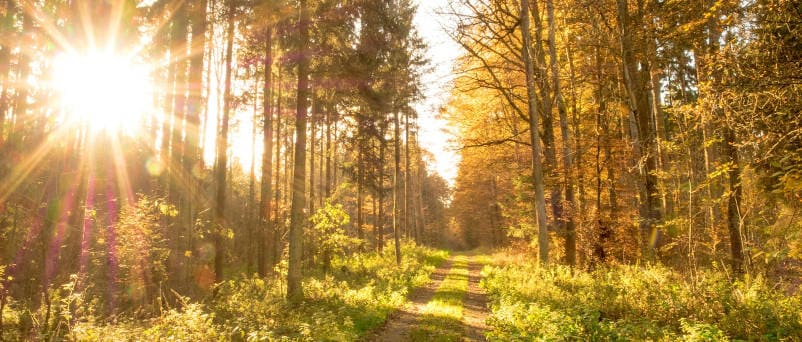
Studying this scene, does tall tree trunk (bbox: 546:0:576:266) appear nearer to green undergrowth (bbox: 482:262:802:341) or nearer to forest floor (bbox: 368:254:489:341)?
forest floor (bbox: 368:254:489:341)

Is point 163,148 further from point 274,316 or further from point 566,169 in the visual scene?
point 566,169

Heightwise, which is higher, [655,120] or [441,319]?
[655,120]

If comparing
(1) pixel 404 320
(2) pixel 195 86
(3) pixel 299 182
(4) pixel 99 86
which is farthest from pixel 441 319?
(4) pixel 99 86

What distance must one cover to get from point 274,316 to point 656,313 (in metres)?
7.33

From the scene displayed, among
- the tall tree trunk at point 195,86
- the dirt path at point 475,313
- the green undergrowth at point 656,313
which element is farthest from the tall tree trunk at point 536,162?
the tall tree trunk at point 195,86

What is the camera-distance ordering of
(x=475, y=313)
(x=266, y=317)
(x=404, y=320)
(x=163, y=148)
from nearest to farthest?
(x=266, y=317)
(x=404, y=320)
(x=475, y=313)
(x=163, y=148)

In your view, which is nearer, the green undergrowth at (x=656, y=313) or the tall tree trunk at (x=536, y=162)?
the green undergrowth at (x=656, y=313)

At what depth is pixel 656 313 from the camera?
7289 millimetres

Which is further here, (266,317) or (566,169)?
(566,169)

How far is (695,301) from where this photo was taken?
23.6ft

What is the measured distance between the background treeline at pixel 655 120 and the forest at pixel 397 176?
0.08 metres

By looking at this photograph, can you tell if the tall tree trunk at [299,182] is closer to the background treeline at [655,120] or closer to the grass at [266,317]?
the grass at [266,317]

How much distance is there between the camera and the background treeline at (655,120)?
19.7ft

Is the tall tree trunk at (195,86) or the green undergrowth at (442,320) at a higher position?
the tall tree trunk at (195,86)
